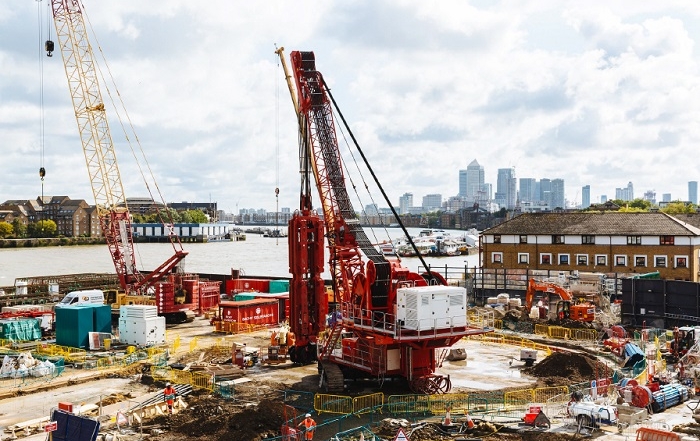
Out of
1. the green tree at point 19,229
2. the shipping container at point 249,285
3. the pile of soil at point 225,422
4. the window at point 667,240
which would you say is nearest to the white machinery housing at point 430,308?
the pile of soil at point 225,422

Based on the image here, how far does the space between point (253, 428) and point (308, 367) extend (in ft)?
37.1

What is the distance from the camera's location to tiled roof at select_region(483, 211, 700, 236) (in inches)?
2151

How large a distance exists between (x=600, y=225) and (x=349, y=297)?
3206 centimetres

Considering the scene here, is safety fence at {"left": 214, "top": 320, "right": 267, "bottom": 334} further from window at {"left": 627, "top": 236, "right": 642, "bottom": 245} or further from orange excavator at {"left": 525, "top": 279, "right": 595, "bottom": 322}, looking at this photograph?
window at {"left": 627, "top": 236, "right": 642, "bottom": 245}

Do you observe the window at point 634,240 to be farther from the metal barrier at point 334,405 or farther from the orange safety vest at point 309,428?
the orange safety vest at point 309,428

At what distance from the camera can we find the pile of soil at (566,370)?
2964 cm

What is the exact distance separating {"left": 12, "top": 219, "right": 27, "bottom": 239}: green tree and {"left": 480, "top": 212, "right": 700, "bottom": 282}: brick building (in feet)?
510

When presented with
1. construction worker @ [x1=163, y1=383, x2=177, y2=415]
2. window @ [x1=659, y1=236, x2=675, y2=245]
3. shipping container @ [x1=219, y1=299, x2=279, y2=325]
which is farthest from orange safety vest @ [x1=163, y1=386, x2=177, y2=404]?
window @ [x1=659, y1=236, x2=675, y2=245]

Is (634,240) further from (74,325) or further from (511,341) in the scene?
(74,325)

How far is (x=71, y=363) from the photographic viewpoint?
35031mm

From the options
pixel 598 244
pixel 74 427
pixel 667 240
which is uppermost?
pixel 667 240

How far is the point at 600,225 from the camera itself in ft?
189

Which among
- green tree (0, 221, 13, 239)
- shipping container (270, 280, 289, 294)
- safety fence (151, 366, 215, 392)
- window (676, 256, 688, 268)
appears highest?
green tree (0, 221, 13, 239)

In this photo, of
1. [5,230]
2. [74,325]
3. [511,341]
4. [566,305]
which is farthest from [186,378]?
[5,230]
